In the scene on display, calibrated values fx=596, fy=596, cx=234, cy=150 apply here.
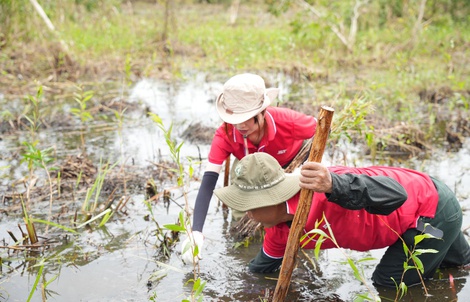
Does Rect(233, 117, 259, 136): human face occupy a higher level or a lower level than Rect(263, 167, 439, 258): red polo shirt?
higher

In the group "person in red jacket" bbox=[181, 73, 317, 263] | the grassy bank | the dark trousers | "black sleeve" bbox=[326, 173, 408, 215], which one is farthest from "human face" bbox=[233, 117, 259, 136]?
the grassy bank

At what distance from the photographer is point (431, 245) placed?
314 cm

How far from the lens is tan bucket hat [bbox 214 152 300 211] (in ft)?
8.91

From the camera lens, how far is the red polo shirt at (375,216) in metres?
2.92

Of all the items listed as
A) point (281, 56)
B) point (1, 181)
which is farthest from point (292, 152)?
point (281, 56)

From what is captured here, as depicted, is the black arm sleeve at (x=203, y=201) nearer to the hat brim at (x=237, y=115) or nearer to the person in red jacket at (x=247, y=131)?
the person in red jacket at (x=247, y=131)

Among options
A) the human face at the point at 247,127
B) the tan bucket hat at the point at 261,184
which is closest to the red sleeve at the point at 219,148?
the human face at the point at 247,127

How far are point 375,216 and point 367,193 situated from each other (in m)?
0.42

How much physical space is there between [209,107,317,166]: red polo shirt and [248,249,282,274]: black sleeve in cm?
62

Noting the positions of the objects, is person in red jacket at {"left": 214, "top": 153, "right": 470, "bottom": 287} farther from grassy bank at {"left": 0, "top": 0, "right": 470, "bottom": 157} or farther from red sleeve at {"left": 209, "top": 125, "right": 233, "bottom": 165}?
grassy bank at {"left": 0, "top": 0, "right": 470, "bottom": 157}

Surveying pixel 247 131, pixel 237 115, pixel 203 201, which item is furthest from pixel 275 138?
pixel 203 201

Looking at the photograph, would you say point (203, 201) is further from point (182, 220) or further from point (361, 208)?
point (361, 208)

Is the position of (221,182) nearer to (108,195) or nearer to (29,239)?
(108,195)

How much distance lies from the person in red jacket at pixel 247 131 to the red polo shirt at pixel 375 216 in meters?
0.53
